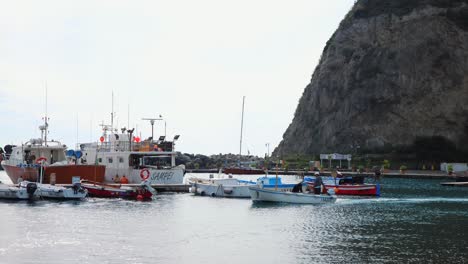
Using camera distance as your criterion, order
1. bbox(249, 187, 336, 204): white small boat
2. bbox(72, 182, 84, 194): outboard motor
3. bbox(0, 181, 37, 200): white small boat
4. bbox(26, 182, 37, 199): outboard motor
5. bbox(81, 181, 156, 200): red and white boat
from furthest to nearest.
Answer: bbox(81, 181, 156, 200): red and white boat → bbox(249, 187, 336, 204): white small boat → bbox(72, 182, 84, 194): outboard motor → bbox(0, 181, 37, 200): white small boat → bbox(26, 182, 37, 199): outboard motor

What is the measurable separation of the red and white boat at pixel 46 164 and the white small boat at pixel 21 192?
8.11 feet

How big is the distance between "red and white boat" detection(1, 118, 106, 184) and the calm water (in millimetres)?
7212

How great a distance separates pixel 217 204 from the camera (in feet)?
197

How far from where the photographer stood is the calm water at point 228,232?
104 ft

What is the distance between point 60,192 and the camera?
58062 mm

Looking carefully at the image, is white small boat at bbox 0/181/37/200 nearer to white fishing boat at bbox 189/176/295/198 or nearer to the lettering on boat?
the lettering on boat

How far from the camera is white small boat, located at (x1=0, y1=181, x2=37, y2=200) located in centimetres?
5728

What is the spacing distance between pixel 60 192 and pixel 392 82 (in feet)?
359

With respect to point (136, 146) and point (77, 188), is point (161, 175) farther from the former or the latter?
point (77, 188)

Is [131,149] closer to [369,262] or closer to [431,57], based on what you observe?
[369,262]

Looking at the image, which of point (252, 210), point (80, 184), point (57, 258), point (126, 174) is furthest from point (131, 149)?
point (57, 258)

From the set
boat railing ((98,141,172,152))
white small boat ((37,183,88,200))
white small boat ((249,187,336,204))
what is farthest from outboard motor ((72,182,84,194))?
white small boat ((249,187,336,204))

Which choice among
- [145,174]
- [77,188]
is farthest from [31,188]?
[145,174]

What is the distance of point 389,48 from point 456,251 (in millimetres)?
127781
